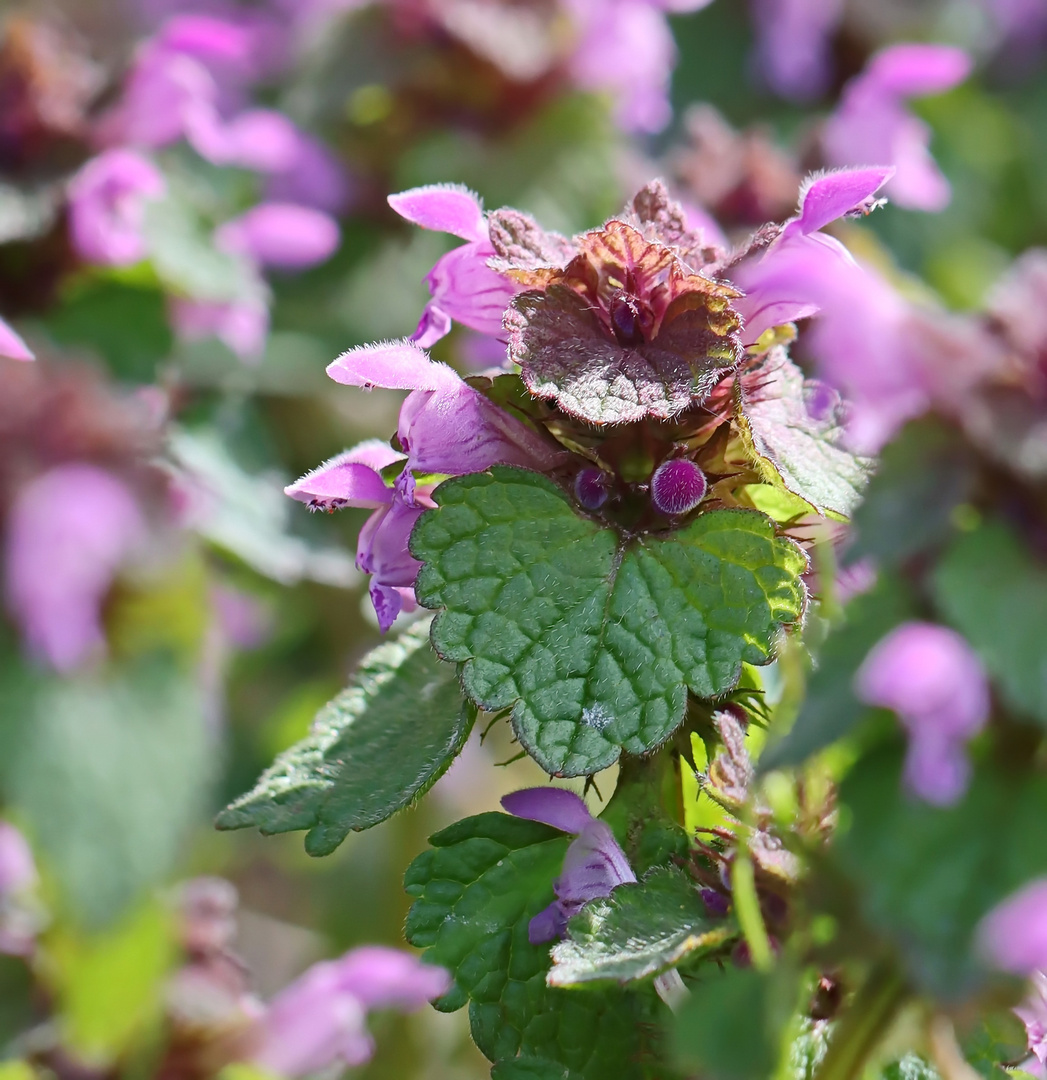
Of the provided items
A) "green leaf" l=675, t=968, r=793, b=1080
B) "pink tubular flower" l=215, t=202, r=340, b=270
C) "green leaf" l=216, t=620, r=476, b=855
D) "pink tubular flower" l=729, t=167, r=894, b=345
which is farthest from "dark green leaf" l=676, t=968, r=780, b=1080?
"pink tubular flower" l=215, t=202, r=340, b=270

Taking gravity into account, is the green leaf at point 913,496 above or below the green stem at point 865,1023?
above

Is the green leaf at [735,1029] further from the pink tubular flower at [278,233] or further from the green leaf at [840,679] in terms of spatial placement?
the pink tubular flower at [278,233]

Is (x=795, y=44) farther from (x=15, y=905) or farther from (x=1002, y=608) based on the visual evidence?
(x=1002, y=608)

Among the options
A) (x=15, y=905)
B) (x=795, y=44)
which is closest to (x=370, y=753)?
(x=15, y=905)

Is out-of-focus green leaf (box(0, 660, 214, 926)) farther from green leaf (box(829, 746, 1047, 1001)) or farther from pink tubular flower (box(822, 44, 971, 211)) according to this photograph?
pink tubular flower (box(822, 44, 971, 211))

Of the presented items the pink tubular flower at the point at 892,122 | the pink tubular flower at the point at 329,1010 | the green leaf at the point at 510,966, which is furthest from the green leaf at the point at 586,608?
the pink tubular flower at the point at 892,122

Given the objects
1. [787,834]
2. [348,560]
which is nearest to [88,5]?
[348,560]
